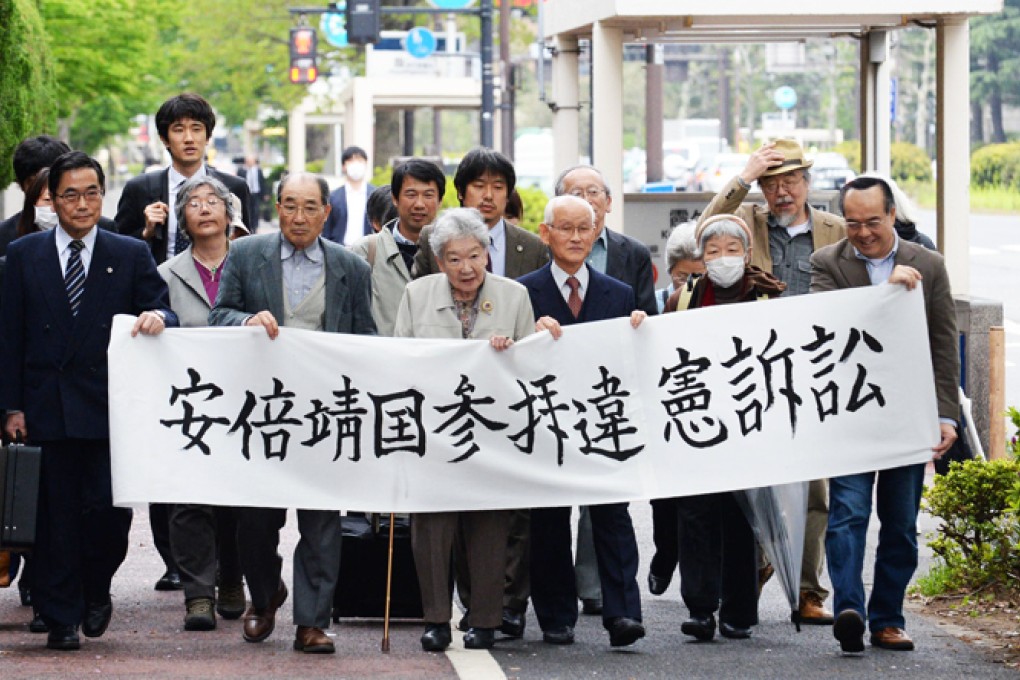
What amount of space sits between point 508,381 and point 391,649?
1133 millimetres

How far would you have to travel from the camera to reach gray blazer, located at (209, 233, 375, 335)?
7484mm

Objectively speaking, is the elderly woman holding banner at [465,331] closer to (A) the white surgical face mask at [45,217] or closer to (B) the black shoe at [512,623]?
(B) the black shoe at [512,623]

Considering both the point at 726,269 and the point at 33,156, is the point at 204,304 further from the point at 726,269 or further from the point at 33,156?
the point at 726,269

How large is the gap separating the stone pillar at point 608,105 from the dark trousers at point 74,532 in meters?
6.59

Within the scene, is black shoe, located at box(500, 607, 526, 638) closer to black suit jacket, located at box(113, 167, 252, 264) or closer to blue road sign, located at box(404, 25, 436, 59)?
black suit jacket, located at box(113, 167, 252, 264)

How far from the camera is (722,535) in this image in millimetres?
7734

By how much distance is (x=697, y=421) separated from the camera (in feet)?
24.6

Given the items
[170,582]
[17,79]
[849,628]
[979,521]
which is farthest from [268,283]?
[17,79]

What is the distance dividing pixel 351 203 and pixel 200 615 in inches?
360

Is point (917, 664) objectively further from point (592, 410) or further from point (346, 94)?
point (346, 94)

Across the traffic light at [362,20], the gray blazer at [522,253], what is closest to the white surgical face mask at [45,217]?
the gray blazer at [522,253]

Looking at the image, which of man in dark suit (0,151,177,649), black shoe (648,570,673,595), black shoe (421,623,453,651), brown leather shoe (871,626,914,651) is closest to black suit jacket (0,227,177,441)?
man in dark suit (0,151,177,649)

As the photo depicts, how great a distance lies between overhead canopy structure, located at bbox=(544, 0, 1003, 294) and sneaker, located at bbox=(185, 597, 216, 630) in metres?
5.88

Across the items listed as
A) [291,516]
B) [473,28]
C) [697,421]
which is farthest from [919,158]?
[697,421]
